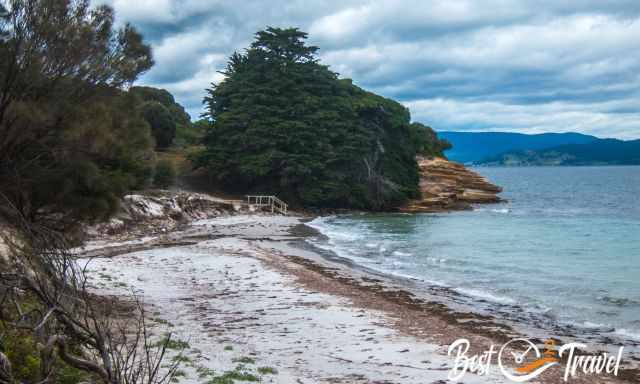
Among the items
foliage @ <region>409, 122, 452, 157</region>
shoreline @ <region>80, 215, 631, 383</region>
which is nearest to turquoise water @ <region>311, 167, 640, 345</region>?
shoreline @ <region>80, 215, 631, 383</region>

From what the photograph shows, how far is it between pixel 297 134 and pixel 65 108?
36.1m

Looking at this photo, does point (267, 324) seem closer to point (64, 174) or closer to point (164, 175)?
point (64, 174)

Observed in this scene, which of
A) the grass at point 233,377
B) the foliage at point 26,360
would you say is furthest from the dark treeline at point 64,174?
the grass at point 233,377

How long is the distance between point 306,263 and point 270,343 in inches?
396

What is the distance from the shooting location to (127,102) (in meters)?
10.7

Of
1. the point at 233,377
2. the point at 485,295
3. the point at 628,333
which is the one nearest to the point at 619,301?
the point at 485,295

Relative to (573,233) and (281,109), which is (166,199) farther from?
(573,233)

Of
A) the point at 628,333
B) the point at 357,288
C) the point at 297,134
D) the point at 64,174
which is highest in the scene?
the point at 297,134

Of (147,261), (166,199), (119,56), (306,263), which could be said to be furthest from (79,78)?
(166,199)

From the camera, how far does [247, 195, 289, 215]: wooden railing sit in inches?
1649

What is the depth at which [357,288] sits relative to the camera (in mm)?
15148

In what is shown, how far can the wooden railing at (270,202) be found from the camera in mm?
41891

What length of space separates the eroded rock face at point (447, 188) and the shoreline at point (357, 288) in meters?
23.0

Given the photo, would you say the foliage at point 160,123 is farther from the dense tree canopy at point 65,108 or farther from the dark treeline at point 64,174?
the dense tree canopy at point 65,108
